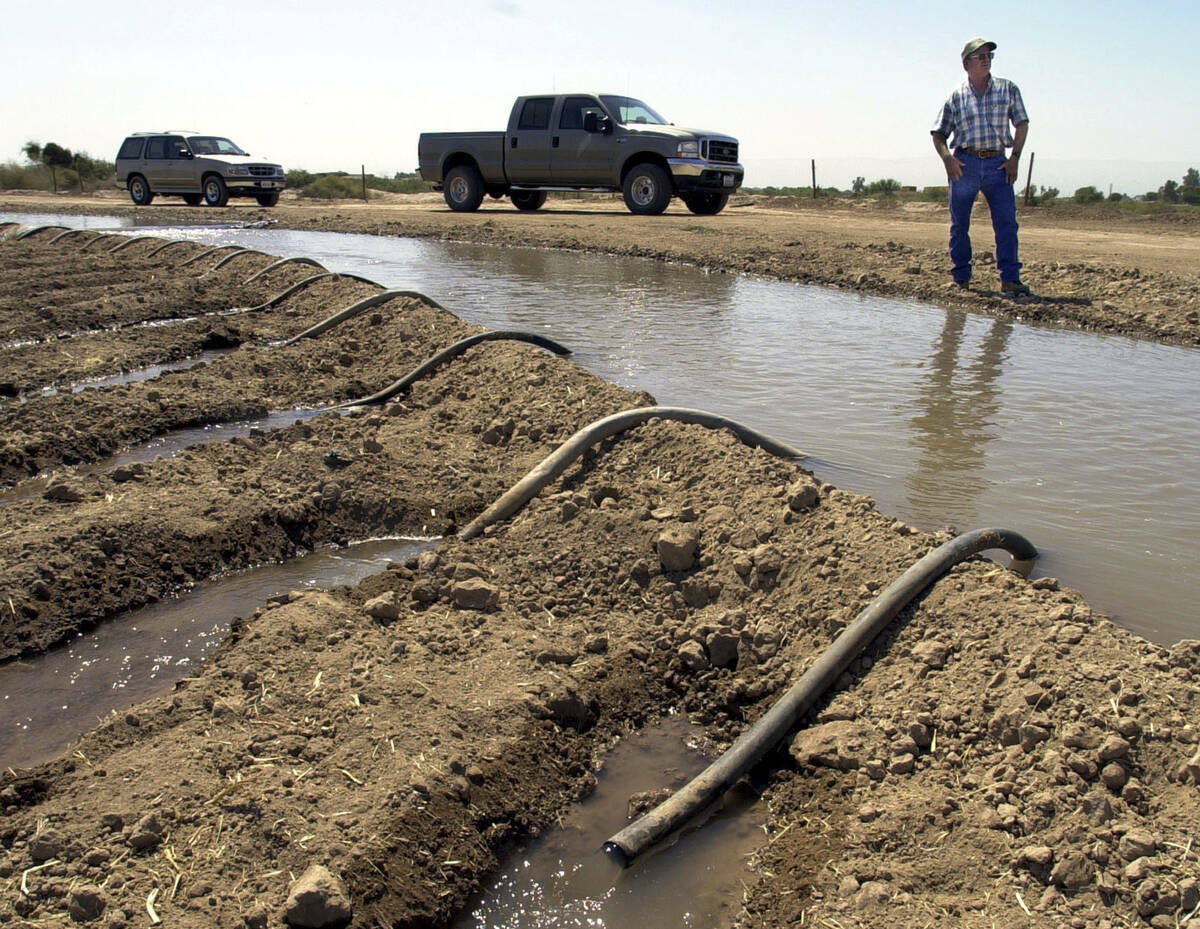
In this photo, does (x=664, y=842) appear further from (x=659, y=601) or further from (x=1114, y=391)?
(x=1114, y=391)

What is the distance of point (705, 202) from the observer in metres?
18.1

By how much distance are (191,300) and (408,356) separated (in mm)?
3845

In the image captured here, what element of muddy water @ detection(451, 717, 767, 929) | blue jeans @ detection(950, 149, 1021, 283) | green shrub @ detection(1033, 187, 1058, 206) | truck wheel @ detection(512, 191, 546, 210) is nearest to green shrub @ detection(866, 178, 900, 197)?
green shrub @ detection(1033, 187, 1058, 206)

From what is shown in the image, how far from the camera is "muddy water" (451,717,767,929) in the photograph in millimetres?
2523

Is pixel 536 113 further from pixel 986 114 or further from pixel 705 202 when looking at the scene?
pixel 986 114

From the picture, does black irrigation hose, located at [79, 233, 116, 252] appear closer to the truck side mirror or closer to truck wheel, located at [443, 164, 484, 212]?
truck wheel, located at [443, 164, 484, 212]

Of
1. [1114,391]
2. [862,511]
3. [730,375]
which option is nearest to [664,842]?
[862,511]

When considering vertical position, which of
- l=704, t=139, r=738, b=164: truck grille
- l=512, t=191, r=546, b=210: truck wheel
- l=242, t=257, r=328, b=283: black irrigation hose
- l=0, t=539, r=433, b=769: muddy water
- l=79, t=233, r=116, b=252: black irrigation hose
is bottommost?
l=0, t=539, r=433, b=769: muddy water

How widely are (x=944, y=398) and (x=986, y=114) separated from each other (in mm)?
3822

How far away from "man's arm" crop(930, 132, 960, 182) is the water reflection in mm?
1674

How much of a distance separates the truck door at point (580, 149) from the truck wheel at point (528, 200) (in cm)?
262

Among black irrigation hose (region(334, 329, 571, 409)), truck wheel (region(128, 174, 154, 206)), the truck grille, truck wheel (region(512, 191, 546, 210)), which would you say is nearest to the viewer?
black irrigation hose (region(334, 329, 571, 409))

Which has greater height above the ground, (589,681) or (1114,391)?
(1114,391)

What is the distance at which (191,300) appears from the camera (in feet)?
32.7
